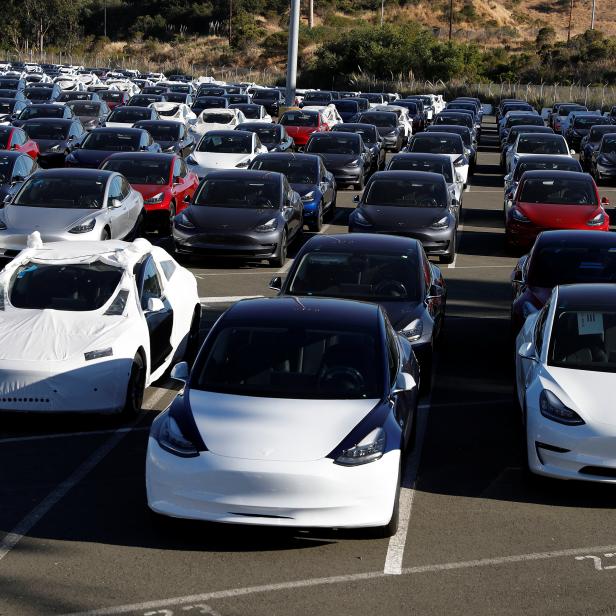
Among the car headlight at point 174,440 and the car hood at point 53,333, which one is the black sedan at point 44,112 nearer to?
the car hood at point 53,333

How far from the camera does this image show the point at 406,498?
918 cm

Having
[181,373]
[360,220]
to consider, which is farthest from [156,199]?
[181,373]

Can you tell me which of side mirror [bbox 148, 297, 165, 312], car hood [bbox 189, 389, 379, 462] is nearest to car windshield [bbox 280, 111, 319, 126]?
side mirror [bbox 148, 297, 165, 312]

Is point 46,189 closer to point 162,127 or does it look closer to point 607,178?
point 162,127

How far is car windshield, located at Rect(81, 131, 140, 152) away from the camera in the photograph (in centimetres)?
2739

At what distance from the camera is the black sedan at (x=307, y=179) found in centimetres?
2361

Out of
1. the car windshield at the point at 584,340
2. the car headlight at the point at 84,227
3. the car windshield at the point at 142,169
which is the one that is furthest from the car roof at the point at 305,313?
the car windshield at the point at 142,169

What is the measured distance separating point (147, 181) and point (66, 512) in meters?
14.8

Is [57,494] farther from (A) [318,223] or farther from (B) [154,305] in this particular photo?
(A) [318,223]

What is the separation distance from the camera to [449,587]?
295 inches

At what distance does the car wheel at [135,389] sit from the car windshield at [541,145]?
2213cm

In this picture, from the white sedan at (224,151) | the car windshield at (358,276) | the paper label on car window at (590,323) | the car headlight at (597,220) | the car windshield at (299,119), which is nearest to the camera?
the paper label on car window at (590,323)

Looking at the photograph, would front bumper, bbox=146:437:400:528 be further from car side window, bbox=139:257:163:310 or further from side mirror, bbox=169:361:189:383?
car side window, bbox=139:257:163:310

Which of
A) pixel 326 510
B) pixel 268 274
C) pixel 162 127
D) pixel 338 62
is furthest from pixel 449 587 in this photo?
pixel 338 62
